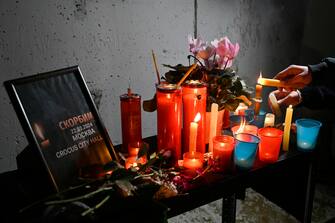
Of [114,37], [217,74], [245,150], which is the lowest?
[245,150]

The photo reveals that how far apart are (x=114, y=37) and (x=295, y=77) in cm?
104

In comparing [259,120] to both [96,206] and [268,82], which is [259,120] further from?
[96,206]

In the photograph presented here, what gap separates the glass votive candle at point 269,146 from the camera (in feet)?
3.77

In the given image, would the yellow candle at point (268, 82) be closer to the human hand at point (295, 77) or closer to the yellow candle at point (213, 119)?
the human hand at point (295, 77)

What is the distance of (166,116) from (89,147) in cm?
27

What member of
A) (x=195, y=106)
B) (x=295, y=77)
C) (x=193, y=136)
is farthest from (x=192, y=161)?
(x=295, y=77)

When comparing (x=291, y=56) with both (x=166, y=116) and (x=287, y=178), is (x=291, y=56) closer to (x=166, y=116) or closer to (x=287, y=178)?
(x=287, y=178)

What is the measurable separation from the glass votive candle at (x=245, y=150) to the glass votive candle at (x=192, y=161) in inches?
→ 4.9

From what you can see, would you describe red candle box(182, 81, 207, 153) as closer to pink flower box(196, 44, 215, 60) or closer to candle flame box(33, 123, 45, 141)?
pink flower box(196, 44, 215, 60)

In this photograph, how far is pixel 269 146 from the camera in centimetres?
117

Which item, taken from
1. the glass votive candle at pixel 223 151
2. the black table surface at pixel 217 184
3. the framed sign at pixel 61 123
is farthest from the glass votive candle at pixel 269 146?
the framed sign at pixel 61 123

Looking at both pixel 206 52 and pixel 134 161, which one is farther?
pixel 206 52

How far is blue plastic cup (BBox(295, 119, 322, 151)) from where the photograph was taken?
126 cm

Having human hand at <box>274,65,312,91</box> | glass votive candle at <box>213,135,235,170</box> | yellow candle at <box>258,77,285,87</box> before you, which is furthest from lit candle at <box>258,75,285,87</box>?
glass votive candle at <box>213,135,235,170</box>
